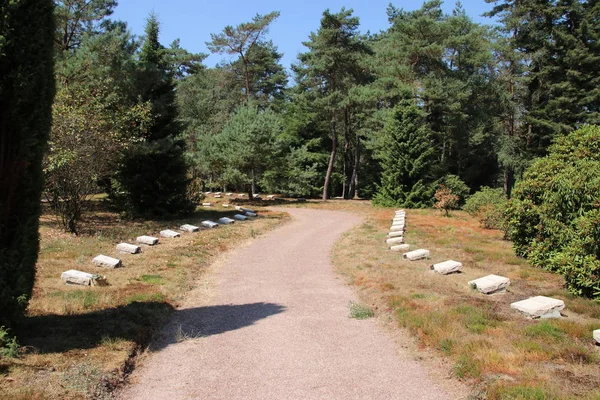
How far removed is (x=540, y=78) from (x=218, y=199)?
24460mm

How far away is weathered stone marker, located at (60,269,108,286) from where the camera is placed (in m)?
8.00

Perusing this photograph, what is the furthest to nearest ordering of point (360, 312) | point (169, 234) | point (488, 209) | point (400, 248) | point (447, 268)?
point (488, 209)
point (169, 234)
point (400, 248)
point (447, 268)
point (360, 312)

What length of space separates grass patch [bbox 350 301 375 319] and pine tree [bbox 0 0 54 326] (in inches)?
193

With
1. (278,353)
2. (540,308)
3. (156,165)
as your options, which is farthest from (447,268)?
(156,165)

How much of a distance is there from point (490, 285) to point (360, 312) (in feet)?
9.32

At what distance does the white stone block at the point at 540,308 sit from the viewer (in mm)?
6480

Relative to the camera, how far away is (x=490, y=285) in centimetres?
798

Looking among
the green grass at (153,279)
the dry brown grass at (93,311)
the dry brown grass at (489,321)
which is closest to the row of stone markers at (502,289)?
the dry brown grass at (489,321)

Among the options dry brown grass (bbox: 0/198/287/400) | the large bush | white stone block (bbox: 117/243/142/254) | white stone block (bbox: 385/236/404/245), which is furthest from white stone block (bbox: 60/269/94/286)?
the large bush

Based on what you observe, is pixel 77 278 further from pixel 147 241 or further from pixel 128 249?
pixel 147 241

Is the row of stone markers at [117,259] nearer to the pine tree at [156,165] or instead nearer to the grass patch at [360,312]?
the pine tree at [156,165]

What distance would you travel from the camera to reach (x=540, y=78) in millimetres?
28297

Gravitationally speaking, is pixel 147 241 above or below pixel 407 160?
below

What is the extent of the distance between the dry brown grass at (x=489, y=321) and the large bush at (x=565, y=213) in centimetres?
50
